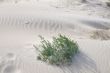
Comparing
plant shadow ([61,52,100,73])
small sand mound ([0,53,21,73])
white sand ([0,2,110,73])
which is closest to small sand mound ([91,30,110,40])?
white sand ([0,2,110,73])

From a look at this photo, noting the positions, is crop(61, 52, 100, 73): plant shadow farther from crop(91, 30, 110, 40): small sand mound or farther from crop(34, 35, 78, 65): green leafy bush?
crop(91, 30, 110, 40): small sand mound

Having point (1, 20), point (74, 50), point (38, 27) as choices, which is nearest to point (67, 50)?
point (74, 50)

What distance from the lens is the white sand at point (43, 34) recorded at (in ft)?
16.4

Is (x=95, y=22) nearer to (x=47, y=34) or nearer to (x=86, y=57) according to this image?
(x=47, y=34)

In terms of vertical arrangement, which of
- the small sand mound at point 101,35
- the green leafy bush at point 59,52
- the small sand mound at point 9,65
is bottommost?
the small sand mound at point 101,35

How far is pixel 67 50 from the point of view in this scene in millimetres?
5125

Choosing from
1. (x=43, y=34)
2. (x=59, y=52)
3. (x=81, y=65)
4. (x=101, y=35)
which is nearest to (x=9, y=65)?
(x=59, y=52)

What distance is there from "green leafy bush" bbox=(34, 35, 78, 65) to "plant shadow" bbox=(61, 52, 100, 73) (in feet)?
0.31

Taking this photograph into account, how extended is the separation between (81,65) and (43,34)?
255cm

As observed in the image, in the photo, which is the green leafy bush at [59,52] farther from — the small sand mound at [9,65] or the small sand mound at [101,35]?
the small sand mound at [101,35]

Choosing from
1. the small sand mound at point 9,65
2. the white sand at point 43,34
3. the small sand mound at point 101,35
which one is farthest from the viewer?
the small sand mound at point 101,35

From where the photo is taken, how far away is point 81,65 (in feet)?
16.6

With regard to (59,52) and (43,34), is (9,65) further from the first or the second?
(43,34)

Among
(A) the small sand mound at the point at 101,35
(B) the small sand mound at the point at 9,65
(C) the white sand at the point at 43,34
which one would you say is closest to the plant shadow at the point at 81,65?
(C) the white sand at the point at 43,34
